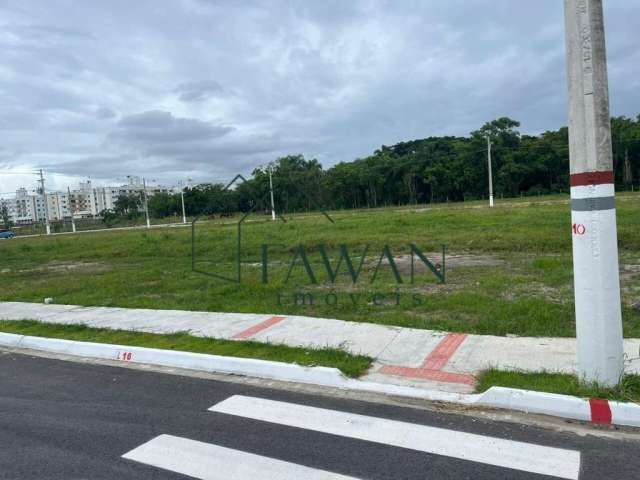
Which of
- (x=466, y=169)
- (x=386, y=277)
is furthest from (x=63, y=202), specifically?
(x=386, y=277)

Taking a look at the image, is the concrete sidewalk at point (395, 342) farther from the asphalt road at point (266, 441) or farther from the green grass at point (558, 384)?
the asphalt road at point (266, 441)

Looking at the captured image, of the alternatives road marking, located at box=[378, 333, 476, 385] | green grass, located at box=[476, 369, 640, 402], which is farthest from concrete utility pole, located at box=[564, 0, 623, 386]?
road marking, located at box=[378, 333, 476, 385]

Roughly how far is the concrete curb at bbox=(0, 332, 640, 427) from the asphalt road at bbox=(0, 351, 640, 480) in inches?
12.6

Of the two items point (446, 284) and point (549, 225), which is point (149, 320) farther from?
point (549, 225)

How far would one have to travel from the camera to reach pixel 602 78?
443cm

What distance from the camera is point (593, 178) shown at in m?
4.44

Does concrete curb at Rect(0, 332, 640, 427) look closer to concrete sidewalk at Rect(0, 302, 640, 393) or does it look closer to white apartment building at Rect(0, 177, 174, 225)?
concrete sidewalk at Rect(0, 302, 640, 393)

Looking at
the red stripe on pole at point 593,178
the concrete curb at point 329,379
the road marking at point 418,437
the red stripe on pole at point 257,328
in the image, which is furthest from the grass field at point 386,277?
the road marking at point 418,437

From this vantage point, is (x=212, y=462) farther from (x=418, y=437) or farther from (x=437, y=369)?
(x=437, y=369)

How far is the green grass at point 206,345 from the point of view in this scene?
6086 mm

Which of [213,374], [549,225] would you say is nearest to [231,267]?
[213,374]

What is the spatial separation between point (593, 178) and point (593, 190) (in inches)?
3.9

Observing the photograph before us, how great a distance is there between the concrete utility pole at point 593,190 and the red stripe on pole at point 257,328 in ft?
14.4

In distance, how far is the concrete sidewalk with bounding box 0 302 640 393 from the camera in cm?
557
